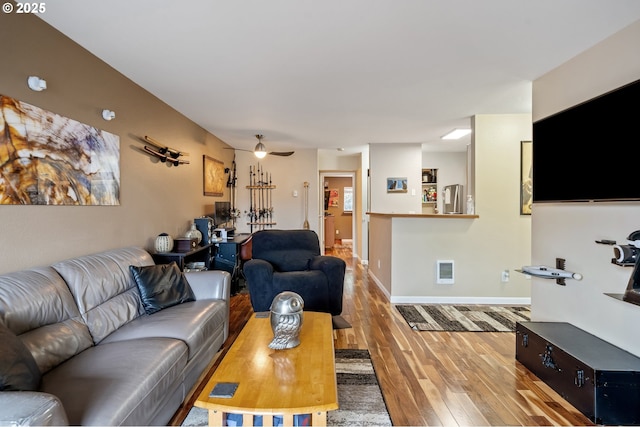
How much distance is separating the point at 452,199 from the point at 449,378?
165 inches

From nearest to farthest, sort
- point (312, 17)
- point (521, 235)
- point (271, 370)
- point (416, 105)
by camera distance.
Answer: point (271, 370), point (312, 17), point (416, 105), point (521, 235)

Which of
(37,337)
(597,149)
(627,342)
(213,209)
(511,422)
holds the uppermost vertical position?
(597,149)

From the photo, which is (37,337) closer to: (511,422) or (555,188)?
(511,422)

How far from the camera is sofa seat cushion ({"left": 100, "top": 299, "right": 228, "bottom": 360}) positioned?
1847 mm

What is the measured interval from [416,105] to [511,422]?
9.72ft

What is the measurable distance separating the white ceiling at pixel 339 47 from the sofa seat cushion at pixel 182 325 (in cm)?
193

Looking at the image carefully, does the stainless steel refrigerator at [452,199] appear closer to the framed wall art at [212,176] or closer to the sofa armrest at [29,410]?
the framed wall art at [212,176]

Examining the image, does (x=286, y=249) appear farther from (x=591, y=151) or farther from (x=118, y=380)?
(x=591, y=151)

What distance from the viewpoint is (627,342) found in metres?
1.90

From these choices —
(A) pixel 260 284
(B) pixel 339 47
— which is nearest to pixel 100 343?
(A) pixel 260 284

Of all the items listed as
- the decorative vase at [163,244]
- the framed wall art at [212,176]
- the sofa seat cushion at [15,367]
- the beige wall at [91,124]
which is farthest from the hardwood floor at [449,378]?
the framed wall art at [212,176]

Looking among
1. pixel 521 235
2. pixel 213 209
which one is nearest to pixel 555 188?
Result: pixel 521 235

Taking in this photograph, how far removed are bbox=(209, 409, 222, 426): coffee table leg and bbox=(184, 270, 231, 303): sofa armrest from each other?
1427 millimetres

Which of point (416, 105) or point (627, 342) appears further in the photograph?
point (416, 105)
